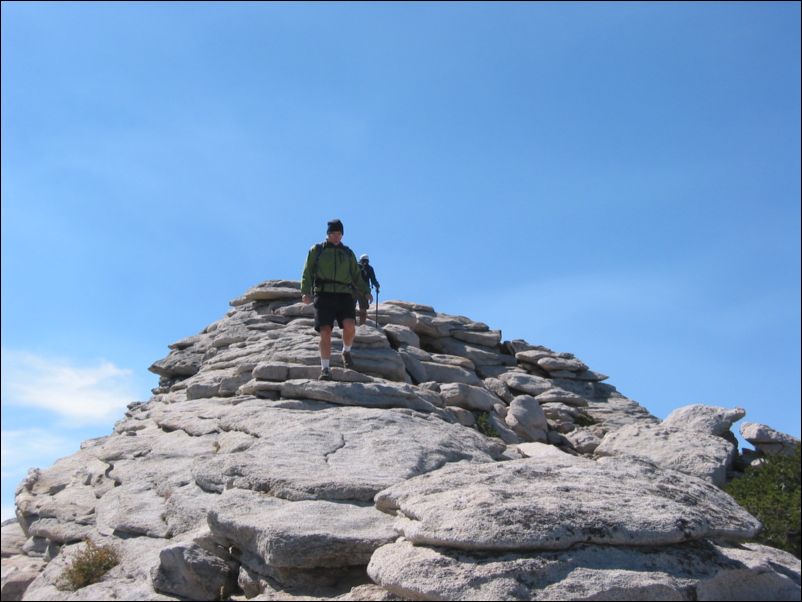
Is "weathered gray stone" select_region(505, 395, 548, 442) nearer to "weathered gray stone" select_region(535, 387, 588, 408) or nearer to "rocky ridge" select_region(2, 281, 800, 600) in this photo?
"rocky ridge" select_region(2, 281, 800, 600)

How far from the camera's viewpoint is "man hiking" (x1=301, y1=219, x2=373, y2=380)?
56.9 ft

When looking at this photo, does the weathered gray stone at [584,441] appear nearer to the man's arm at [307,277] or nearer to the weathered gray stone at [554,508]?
the man's arm at [307,277]

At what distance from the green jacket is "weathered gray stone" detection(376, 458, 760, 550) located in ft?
25.2

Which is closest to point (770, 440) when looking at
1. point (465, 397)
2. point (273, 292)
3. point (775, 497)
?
point (775, 497)

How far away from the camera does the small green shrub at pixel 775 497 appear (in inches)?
566

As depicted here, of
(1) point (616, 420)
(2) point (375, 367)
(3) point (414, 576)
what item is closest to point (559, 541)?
(3) point (414, 576)

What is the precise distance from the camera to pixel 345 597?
334 inches

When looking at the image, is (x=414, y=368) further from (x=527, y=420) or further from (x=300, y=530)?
(x=300, y=530)

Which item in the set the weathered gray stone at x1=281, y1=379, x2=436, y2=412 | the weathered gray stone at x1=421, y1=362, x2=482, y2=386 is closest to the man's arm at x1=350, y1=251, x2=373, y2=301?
the weathered gray stone at x1=281, y1=379, x2=436, y2=412

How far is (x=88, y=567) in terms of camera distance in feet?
35.5

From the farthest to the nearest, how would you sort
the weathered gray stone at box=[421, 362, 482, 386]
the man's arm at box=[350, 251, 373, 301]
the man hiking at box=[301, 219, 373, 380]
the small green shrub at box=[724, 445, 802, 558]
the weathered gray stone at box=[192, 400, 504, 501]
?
1. the weathered gray stone at box=[421, 362, 482, 386]
2. the man's arm at box=[350, 251, 373, 301]
3. the man hiking at box=[301, 219, 373, 380]
4. the small green shrub at box=[724, 445, 802, 558]
5. the weathered gray stone at box=[192, 400, 504, 501]

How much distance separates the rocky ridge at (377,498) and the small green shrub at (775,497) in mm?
799

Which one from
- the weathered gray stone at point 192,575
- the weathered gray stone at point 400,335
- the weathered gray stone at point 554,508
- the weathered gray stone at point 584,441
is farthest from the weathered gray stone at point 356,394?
the weathered gray stone at point 192,575

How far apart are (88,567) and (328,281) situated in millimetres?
8285
